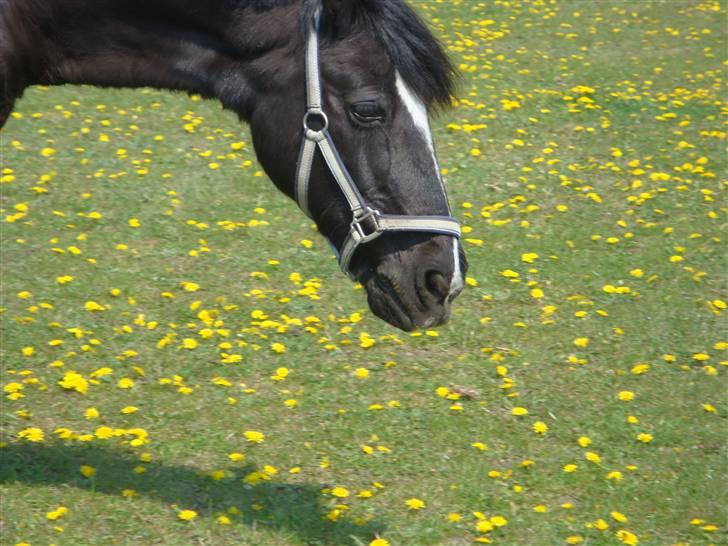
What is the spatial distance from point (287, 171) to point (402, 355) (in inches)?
96.8

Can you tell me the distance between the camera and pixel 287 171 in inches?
138

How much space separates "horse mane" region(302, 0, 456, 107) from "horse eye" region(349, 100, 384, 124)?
149 millimetres

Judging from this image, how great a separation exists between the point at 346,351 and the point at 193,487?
5.21ft

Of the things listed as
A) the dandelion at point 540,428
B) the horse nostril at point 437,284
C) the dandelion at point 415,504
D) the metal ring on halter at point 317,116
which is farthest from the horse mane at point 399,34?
the dandelion at point 540,428

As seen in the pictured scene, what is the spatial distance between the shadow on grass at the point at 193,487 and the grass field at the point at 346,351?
15 mm

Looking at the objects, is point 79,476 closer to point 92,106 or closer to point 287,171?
point 287,171

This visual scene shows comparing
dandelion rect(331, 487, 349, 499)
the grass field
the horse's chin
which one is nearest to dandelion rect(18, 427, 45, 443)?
the grass field

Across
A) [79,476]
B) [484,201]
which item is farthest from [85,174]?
[79,476]

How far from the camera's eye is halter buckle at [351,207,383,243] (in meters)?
3.38

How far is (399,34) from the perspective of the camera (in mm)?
3340

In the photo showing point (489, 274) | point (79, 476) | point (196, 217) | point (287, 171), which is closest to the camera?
point (287, 171)

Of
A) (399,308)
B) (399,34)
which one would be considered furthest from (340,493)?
(399,34)

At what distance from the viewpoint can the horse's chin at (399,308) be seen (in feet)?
11.2

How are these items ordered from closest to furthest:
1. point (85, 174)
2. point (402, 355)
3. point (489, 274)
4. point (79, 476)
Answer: point (79, 476) < point (402, 355) < point (489, 274) < point (85, 174)
